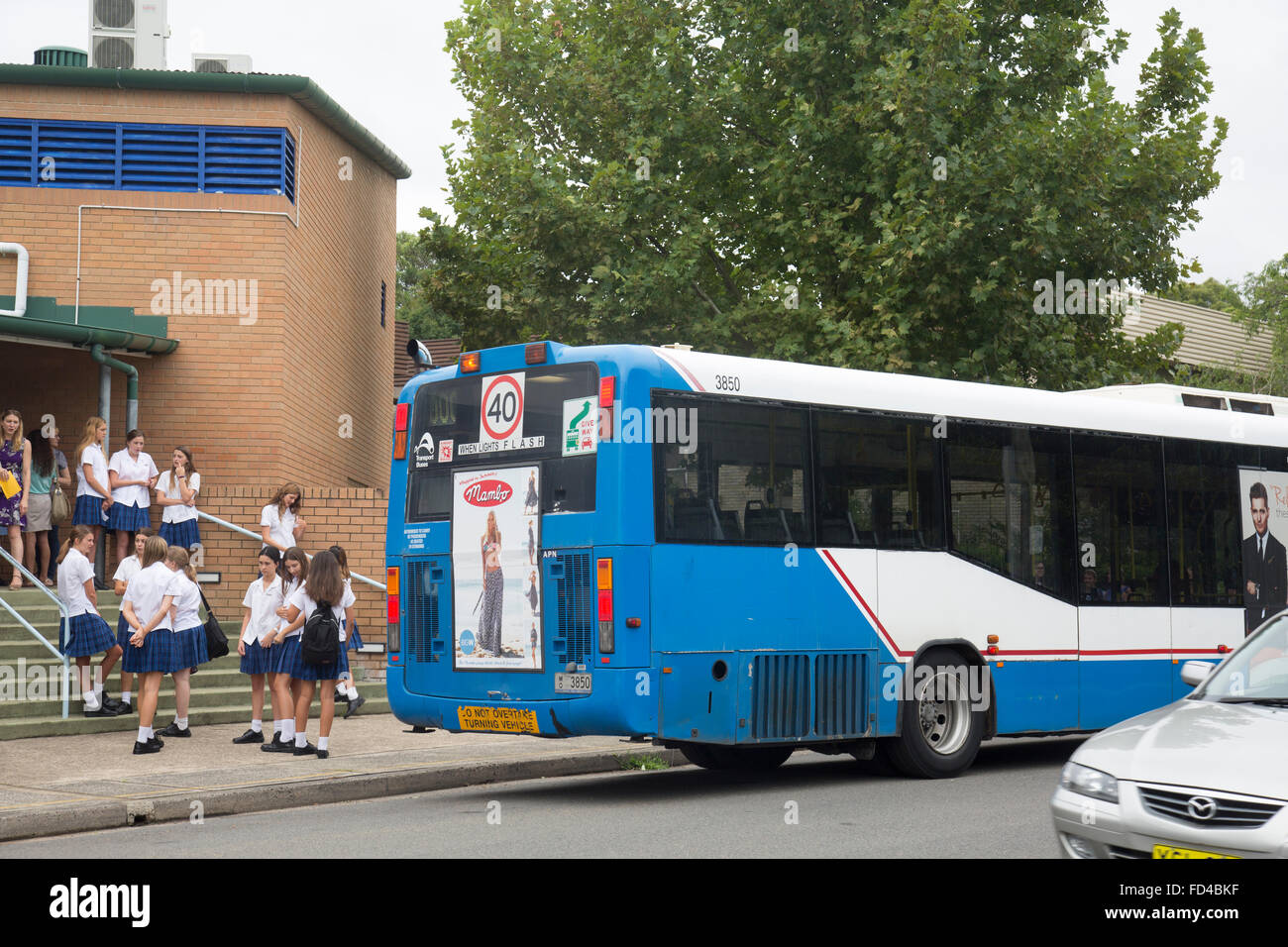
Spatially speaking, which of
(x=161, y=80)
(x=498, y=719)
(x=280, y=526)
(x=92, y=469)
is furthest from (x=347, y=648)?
(x=161, y=80)

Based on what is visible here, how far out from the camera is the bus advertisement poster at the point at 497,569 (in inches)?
419

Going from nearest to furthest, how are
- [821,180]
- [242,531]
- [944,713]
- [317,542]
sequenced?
[944,713]
[242,531]
[317,542]
[821,180]

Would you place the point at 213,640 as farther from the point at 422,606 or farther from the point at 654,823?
the point at 654,823

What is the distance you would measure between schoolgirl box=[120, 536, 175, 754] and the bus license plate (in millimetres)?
4277

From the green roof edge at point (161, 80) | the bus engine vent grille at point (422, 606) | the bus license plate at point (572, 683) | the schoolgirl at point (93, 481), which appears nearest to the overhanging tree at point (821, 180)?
the green roof edge at point (161, 80)

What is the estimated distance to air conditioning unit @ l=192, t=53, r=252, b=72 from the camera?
20.0 m

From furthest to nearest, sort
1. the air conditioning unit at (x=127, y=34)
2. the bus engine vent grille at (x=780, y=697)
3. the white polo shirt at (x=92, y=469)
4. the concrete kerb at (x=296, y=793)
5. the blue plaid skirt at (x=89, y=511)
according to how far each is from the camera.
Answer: the air conditioning unit at (x=127, y=34) → the blue plaid skirt at (x=89, y=511) → the white polo shirt at (x=92, y=469) → the bus engine vent grille at (x=780, y=697) → the concrete kerb at (x=296, y=793)

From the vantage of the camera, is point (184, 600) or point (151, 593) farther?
point (184, 600)

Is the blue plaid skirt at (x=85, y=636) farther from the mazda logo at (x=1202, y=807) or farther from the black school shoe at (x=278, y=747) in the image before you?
the mazda logo at (x=1202, y=807)

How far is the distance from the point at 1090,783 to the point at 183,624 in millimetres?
8992

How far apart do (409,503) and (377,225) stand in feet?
43.0

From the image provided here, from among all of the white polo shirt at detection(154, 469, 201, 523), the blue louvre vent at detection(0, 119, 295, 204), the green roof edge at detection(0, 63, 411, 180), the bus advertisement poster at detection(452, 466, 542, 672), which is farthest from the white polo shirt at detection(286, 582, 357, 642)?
the green roof edge at detection(0, 63, 411, 180)

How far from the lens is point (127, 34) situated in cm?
1972

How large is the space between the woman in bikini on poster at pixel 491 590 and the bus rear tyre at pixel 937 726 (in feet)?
10.6
